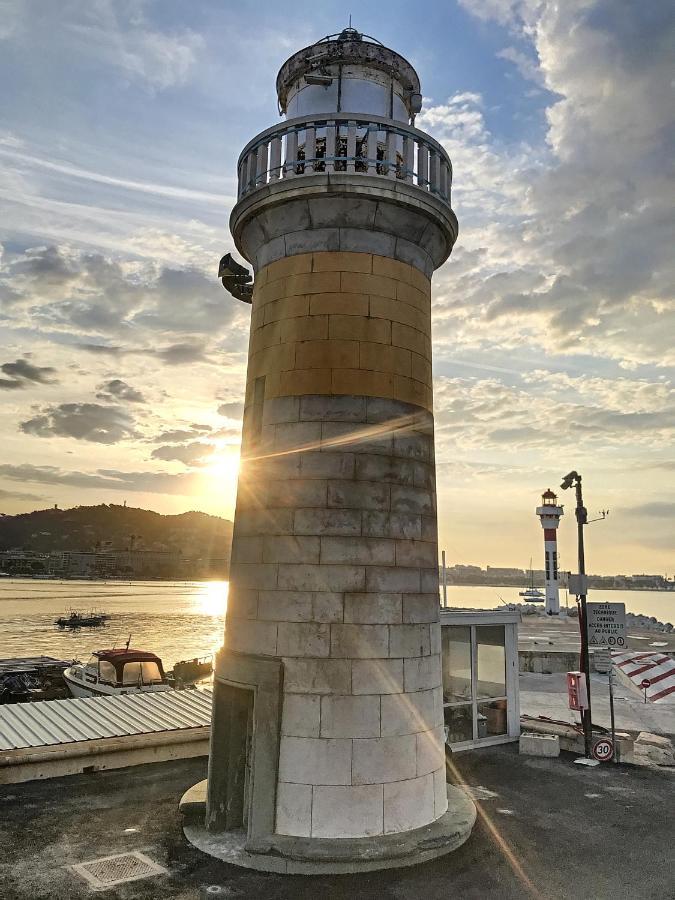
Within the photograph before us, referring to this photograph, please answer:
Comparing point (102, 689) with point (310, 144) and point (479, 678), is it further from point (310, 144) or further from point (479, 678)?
point (310, 144)

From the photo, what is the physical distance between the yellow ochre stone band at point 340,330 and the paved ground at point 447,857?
23.9ft

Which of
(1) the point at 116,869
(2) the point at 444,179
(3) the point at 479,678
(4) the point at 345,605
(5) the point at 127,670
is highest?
(2) the point at 444,179

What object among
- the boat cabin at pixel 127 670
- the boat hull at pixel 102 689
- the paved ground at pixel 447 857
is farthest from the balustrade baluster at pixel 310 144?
the boat cabin at pixel 127 670

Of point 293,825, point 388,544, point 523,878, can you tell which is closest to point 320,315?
point 388,544

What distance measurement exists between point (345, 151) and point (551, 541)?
73831 millimetres

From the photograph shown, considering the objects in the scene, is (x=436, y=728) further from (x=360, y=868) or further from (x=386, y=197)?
(x=386, y=197)

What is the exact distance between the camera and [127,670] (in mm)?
25297

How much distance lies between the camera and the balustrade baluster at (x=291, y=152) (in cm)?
1120

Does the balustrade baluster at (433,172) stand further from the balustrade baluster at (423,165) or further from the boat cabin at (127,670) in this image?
the boat cabin at (127,670)

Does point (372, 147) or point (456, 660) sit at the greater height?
point (372, 147)

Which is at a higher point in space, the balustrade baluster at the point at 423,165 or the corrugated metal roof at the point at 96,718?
the balustrade baluster at the point at 423,165

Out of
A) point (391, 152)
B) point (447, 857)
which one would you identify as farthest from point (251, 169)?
point (447, 857)

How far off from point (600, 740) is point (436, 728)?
23.7ft

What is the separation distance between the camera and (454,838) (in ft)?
32.1
